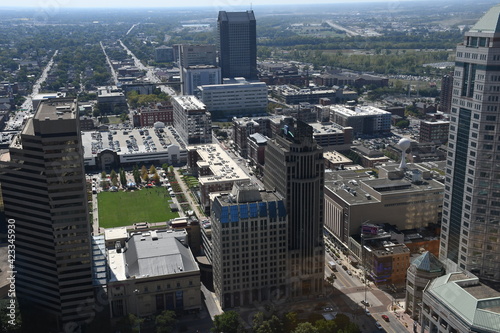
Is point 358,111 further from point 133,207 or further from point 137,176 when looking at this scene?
point 133,207

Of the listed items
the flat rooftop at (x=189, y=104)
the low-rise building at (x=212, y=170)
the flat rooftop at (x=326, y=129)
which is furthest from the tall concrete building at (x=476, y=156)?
the flat rooftop at (x=189, y=104)

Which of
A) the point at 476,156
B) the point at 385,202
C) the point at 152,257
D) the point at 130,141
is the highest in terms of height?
the point at 476,156

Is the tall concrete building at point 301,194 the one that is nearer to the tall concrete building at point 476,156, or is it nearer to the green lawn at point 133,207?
the tall concrete building at point 476,156

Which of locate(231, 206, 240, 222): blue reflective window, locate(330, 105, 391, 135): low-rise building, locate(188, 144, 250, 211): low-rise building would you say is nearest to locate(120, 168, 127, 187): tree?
locate(188, 144, 250, 211): low-rise building

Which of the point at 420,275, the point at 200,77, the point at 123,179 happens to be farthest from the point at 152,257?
the point at 200,77

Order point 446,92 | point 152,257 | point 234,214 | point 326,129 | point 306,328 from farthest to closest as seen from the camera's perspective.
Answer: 1. point 446,92
2. point 326,129
3. point 152,257
4. point 234,214
5. point 306,328

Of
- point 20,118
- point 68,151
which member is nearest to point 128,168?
point 20,118

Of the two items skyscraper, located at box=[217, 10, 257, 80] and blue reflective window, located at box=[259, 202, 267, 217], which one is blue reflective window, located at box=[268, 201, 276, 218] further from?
skyscraper, located at box=[217, 10, 257, 80]

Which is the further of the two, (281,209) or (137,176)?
(137,176)
